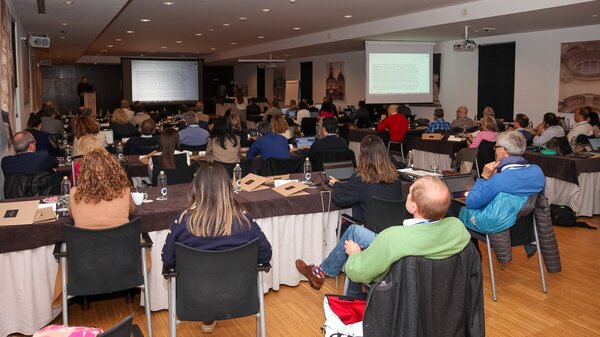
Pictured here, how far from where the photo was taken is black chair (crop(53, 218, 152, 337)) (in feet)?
10.3

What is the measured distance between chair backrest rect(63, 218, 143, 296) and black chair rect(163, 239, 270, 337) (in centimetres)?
42

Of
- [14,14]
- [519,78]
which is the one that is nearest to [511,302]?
[14,14]

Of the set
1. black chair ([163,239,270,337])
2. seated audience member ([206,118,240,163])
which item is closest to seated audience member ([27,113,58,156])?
seated audience member ([206,118,240,163])

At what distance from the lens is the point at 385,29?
11.4 metres

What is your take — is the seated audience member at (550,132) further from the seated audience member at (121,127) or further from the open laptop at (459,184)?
the seated audience member at (121,127)

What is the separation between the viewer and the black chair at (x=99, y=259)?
10.3ft

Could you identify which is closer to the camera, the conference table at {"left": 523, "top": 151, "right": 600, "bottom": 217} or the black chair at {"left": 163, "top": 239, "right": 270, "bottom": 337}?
the black chair at {"left": 163, "top": 239, "right": 270, "bottom": 337}

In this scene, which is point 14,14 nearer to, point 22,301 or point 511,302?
point 22,301

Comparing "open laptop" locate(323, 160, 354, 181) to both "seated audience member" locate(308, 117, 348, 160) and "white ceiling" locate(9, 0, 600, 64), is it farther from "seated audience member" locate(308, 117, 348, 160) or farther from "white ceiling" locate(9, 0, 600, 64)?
"white ceiling" locate(9, 0, 600, 64)

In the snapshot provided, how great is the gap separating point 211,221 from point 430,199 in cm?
113

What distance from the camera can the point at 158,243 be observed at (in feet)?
13.0

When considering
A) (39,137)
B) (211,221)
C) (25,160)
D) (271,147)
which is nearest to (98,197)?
(211,221)

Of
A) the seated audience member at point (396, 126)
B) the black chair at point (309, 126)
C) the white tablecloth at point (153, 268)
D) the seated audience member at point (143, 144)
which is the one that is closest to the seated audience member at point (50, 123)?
the seated audience member at point (143, 144)

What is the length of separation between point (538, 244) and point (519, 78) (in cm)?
861
